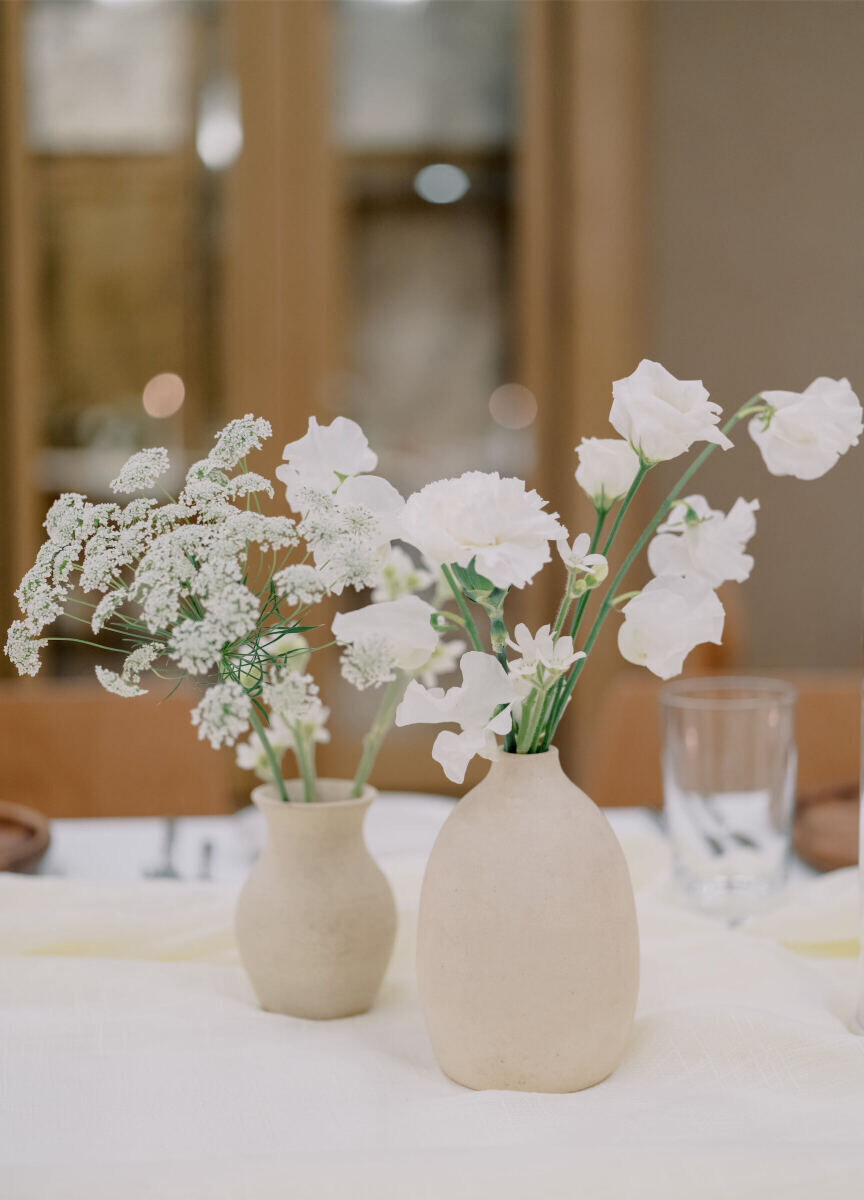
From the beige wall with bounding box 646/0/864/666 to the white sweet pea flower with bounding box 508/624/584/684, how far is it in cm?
204

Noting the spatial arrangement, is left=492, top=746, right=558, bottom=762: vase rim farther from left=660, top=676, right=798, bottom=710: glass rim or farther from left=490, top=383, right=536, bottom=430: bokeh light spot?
left=490, top=383, right=536, bottom=430: bokeh light spot

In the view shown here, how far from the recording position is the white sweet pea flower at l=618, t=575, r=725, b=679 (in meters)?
0.52

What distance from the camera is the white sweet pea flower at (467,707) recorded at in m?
0.50

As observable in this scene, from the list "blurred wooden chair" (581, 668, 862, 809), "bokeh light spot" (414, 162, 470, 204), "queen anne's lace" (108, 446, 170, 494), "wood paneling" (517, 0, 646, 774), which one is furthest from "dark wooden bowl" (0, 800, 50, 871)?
"bokeh light spot" (414, 162, 470, 204)

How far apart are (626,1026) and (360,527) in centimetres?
25

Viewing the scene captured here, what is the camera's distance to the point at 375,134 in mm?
2363

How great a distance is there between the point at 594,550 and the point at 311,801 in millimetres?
225

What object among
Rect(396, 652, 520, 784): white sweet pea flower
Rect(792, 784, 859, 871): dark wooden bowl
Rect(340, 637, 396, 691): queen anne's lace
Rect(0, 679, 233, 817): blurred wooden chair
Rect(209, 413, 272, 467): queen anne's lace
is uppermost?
Rect(209, 413, 272, 467): queen anne's lace

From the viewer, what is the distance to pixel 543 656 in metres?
0.51

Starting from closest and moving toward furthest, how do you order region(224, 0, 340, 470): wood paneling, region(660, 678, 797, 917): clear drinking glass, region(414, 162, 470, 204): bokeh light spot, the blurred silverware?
region(660, 678, 797, 917): clear drinking glass
the blurred silverware
region(224, 0, 340, 470): wood paneling
region(414, 162, 470, 204): bokeh light spot

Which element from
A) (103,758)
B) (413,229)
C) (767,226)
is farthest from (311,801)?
(767,226)

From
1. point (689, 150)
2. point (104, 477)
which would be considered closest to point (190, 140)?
point (104, 477)

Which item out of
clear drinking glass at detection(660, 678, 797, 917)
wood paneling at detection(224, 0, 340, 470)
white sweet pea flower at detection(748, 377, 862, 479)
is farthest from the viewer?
wood paneling at detection(224, 0, 340, 470)

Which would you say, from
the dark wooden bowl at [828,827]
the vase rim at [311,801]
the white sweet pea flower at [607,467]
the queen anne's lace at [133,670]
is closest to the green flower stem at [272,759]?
the vase rim at [311,801]
